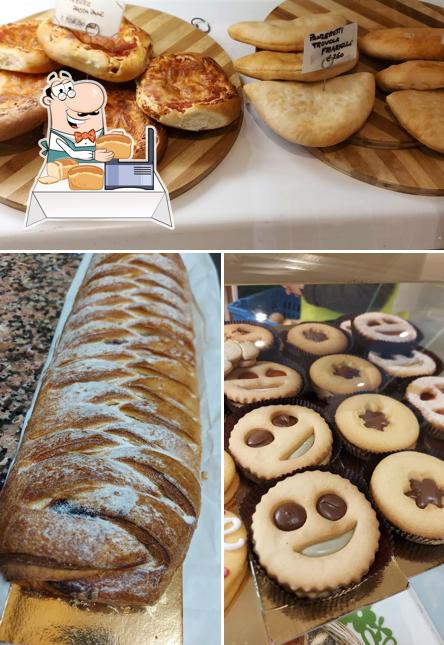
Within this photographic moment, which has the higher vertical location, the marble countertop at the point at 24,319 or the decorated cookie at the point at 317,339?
the marble countertop at the point at 24,319

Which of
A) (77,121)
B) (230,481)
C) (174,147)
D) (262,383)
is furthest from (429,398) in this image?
(77,121)

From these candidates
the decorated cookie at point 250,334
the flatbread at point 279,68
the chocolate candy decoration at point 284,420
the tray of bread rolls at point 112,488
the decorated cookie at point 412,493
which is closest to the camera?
the tray of bread rolls at point 112,488

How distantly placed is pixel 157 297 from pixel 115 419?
0.32 m

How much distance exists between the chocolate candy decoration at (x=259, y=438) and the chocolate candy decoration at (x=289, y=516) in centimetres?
11

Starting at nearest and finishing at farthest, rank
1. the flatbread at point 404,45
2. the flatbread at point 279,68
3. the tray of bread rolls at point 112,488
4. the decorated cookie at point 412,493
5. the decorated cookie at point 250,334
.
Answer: the tray of bread rolls at point 112,488
the decorated cookie at point 412,493
the decorated cookie at point 250,334
the flatbread at point 279,68
the flatbread at point 404,45

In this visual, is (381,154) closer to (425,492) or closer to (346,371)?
(346,371)

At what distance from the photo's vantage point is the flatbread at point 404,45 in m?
1.29

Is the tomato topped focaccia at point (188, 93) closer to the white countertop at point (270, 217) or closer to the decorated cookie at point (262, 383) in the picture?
the white countertop at point (270, 217)

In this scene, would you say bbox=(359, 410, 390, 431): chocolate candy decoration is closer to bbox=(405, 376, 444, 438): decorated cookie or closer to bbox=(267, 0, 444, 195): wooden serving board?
bbox=(405, 376, 444, 438): decorated cookie

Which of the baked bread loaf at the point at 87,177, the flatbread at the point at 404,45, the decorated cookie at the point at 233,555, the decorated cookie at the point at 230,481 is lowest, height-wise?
the decorated cookie at the point at 233,555

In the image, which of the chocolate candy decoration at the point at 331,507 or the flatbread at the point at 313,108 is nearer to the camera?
→ the chocolate candy decoration at the point at 331,507

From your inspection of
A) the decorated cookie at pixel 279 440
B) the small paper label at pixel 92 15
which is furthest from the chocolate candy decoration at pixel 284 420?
the small paper label at pixel 92 15

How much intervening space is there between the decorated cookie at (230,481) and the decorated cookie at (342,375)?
0.23 meters

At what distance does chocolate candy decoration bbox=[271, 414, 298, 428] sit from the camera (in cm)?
95
